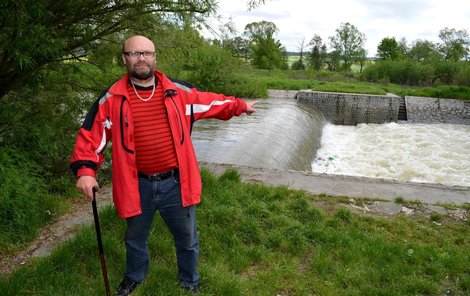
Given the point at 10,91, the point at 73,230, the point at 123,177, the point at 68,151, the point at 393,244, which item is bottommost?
the point at 393,244

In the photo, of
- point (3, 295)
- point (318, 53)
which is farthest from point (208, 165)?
point (318, 53)

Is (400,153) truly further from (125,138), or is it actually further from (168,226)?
(125,138)

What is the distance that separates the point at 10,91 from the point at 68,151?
1.05 metres

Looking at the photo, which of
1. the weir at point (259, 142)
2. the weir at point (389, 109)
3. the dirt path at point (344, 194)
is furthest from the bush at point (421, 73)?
the dirt path at point (344, 194)

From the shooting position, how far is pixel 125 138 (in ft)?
8.51

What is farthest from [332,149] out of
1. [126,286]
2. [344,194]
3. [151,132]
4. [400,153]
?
[151,132]

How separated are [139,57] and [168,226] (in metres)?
1.24

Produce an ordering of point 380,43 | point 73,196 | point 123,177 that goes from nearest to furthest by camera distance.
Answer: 1. point 123,177
2. point 73,196
3. point 380,43

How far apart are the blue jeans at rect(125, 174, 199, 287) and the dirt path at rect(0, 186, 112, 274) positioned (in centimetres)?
128

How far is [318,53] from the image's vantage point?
54.6 meters

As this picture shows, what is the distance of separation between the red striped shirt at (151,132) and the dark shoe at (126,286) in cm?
92

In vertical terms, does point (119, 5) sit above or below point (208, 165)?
above

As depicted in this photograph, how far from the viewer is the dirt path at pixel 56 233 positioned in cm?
367

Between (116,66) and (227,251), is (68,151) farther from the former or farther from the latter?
(227,251)
